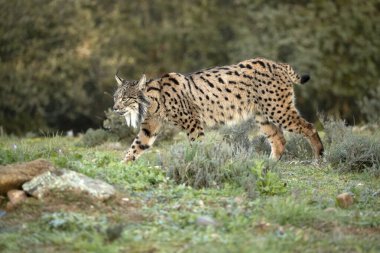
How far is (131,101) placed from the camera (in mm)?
11492

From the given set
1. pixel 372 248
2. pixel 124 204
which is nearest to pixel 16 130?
pixel 124 204

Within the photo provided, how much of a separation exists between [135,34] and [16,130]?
8.14 metres

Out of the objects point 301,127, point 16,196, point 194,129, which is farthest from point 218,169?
point 301,127

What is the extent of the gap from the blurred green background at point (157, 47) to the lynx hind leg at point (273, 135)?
637 inches

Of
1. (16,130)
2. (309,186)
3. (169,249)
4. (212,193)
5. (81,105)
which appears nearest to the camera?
(169,249)

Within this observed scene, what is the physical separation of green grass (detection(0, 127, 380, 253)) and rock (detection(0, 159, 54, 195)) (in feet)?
0.77

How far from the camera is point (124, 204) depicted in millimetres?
7676

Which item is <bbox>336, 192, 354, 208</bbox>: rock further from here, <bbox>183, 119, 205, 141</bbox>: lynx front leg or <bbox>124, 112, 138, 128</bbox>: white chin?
<bbox>124, 112, 138, 128</bbox>: white chin

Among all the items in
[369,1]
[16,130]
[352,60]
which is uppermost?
[369,1]

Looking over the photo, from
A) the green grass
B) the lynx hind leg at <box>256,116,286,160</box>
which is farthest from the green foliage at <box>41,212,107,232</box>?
the lynx hind leg at <box>256,116,286,160</box>

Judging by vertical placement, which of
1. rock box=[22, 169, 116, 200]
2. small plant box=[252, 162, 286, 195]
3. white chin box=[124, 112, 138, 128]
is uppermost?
white chin box=[124, 112, 138, 128]

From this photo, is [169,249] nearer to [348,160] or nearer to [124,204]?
[124,204]

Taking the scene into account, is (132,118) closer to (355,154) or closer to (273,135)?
(273,135)

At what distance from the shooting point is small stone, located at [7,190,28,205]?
24.4 feet
